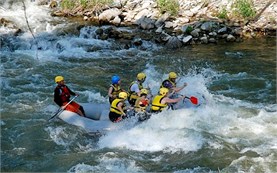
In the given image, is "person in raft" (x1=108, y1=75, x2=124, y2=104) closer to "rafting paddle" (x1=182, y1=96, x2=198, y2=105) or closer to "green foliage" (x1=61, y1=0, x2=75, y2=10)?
"rafting paddle" (x1=182, y1=96, x2=198, y2=105)

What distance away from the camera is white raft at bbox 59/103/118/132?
913cm

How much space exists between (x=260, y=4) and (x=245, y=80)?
213 inches

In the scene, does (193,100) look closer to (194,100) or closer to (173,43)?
(194,100)

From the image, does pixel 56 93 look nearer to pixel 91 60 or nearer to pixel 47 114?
pixel 47 114

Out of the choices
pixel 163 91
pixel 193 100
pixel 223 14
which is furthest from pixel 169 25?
pixel 163 91

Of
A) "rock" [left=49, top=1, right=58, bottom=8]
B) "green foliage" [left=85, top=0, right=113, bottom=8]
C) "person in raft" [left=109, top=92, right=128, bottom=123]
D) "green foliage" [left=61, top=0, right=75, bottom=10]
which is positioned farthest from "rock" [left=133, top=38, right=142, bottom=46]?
"person in raft" [left=109, top=92, right=128, bottom=123]

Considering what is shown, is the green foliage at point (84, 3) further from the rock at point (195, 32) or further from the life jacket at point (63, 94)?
the life jacket at point (63, 94)

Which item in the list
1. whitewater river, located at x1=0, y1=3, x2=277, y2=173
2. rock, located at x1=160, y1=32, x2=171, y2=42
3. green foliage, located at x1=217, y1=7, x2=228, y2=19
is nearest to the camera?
whitewater river, located at x1=0, y1=3, x2=277, y2=173

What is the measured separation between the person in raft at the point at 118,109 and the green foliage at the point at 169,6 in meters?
8.31

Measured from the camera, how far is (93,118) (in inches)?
388

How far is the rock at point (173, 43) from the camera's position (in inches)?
582

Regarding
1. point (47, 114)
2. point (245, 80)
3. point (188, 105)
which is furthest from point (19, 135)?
point (245, 80)

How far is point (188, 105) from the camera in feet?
32.6

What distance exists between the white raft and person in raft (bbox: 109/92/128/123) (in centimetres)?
14
